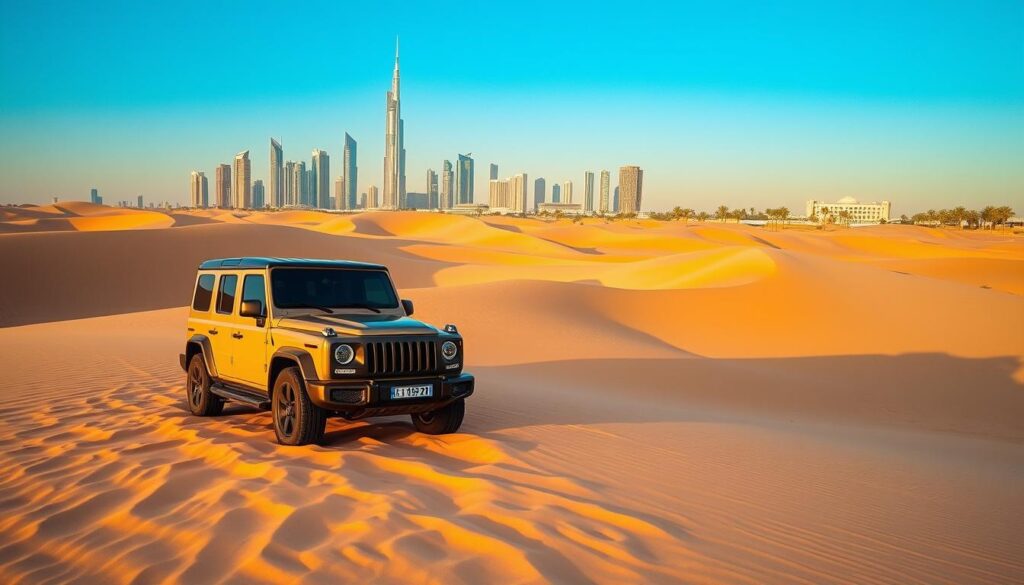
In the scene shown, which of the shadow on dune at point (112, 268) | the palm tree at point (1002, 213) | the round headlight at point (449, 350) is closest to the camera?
the round headlight at point (449, 350)

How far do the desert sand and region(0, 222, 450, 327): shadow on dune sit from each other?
39.2 feet

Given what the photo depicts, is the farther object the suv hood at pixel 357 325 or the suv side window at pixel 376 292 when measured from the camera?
the suv side window at pixel 376 292

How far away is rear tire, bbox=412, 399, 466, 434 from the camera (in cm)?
871

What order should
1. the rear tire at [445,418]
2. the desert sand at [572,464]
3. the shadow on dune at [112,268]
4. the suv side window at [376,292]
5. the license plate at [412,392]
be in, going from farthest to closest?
the shadow on dune at [112,268], the suv side window at [376,292], the rear tire at [445,418], the license plate at [412,392], the desert sand at [572,464]

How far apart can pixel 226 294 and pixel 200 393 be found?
1.41 metres

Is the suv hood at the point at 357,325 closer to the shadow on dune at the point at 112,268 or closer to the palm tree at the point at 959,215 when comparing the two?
the shadow on dune at the point at 112,268

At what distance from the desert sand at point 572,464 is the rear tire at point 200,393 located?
0.26 metres

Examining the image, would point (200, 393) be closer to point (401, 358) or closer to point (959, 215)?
point (401, 358)

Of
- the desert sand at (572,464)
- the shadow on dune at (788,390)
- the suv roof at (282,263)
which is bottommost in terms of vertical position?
the shadow on dune at (788,390)

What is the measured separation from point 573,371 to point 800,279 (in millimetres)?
14451

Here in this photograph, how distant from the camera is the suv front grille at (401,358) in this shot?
7.74 meters

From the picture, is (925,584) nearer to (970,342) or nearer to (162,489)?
(162,489)

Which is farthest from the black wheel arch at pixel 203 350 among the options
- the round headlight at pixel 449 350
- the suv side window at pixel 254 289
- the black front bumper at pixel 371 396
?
the round headlight at pixel 449 350

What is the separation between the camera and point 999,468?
9.66 meters
